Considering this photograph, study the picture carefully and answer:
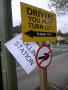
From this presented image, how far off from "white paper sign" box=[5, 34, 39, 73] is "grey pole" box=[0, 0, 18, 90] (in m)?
0.08

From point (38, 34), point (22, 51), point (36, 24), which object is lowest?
point (22, 51)

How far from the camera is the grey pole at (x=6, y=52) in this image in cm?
381

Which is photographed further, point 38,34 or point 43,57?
point 43,57

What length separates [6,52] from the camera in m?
3.94

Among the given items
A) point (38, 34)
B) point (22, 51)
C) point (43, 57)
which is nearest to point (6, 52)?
point (22, 51)

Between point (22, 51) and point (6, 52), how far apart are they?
0.81ft

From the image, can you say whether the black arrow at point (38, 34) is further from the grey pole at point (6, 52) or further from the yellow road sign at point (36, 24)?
the grey pole at point (6, 52)

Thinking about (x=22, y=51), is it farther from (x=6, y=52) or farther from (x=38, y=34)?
(x=38, y=34)

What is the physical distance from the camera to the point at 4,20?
150 inches

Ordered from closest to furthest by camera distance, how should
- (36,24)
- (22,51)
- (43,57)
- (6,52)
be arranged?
(6,52) < (22,51) < (36,24) < (43,57)

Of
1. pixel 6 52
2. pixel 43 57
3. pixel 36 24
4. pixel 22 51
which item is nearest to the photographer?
pixel 6 52

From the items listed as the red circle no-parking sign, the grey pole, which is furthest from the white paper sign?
the red circle no-parking sign

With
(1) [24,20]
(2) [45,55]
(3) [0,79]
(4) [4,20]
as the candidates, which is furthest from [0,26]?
(2) [45,55]

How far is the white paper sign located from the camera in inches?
156
